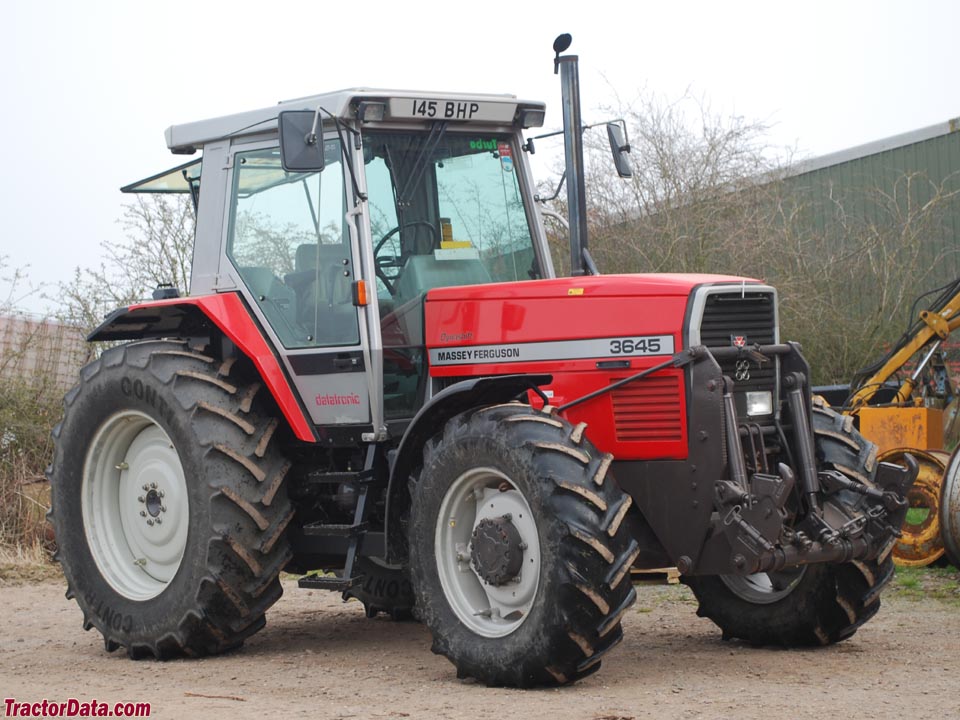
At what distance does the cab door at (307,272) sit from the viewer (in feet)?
24.0

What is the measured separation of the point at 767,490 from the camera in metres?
6.08

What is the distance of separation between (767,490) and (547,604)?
1094 mm

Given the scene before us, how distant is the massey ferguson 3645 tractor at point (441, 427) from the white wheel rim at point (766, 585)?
14mm

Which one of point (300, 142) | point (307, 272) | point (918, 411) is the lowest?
point (918, 411)

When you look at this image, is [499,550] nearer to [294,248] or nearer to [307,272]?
[307,272]

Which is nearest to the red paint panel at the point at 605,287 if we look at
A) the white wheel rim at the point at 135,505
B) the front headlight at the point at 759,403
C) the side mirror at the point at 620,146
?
the front headlight at the point at 759,403

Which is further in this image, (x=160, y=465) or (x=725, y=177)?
(x=725, y=177)

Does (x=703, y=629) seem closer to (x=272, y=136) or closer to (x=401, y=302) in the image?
(x=401, y=302)

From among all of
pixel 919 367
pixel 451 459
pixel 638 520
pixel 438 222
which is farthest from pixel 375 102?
pixel 919 367

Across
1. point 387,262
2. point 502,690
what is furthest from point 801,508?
point 387,262

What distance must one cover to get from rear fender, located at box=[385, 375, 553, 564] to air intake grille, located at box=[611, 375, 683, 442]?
404mm

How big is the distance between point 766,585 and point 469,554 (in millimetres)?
1829

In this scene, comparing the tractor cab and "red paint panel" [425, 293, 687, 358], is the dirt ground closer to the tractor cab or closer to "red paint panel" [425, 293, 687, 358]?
the tractor cab

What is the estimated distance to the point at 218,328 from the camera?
312 inches
